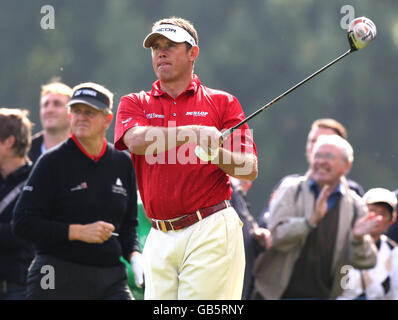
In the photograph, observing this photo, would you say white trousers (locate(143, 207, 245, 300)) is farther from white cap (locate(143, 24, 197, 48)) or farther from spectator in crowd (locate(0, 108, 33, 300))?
spectator in crowd (locate(0, 108, 33, 300))

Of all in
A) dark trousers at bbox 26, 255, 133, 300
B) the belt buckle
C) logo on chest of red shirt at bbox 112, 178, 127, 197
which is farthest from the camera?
logo on chest of red shirt at bbox 112, 178, 127, 197

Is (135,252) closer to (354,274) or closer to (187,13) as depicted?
(354,274)

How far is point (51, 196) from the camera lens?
22.7ft

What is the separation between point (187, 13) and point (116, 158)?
18837 mm

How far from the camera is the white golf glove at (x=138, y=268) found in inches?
282

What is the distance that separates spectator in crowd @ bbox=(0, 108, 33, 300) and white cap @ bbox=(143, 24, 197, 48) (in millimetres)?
2664

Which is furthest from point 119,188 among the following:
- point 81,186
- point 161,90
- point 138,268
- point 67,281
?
point 161,90

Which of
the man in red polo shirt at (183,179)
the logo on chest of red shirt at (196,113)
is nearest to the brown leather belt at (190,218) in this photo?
the man in red polo shirt at (183,179)

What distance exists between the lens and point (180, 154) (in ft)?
18.2

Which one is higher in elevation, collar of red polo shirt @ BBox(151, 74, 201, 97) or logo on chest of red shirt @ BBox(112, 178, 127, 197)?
collar of red polo shirt @ BBox(151, 74, 201, 97)

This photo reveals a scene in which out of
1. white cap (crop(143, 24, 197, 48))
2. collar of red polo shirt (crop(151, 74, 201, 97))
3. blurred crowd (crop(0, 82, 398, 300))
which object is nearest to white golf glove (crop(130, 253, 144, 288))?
blurred crowd (crop(0, 82, 398, 300))

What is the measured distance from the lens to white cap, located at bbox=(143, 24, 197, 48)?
5734 millimetres
